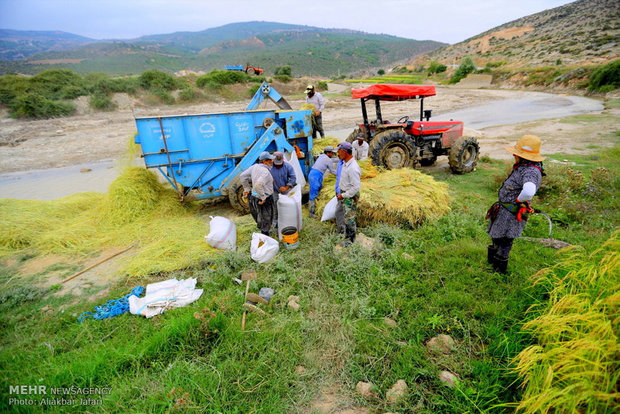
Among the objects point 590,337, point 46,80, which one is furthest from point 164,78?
point 590,337

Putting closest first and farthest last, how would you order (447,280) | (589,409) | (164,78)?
(589,409), (447,280), (164,78)

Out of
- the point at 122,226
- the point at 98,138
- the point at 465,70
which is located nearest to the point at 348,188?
the point at 122,226

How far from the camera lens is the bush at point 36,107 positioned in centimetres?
1791

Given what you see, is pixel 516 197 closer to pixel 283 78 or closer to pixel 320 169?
pixel 320 169

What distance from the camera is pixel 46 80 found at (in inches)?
835

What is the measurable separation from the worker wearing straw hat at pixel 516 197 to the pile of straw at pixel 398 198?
160 centimetres

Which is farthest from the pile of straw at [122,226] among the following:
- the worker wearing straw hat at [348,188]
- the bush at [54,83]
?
the bush at [54,83]

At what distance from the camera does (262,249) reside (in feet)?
14.3

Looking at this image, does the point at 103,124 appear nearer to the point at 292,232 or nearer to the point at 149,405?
the point at 292,232

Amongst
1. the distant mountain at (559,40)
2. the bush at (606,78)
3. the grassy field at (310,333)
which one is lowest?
the grassy field at (310,333)

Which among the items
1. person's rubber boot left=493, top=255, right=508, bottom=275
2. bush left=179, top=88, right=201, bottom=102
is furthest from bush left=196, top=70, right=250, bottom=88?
person's rubber boot left=493, top=255, right=508, bottom=275

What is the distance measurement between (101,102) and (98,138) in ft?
26.9

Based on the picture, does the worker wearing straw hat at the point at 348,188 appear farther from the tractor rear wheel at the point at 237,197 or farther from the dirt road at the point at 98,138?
the dirt road at the point at 98,138

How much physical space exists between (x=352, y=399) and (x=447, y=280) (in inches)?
75.4
